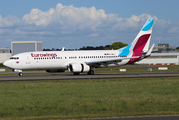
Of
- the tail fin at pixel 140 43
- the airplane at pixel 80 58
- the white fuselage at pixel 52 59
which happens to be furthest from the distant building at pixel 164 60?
the white fuselage at pixel 52 59

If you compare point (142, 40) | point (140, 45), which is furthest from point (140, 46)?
point (142, 40)

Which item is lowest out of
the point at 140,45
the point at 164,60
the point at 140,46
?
the point at 164,60

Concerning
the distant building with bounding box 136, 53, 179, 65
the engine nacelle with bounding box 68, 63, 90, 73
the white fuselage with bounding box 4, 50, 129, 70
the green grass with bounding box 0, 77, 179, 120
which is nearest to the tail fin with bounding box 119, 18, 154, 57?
the white fuselage with bounding box 4, 50, 129, 70

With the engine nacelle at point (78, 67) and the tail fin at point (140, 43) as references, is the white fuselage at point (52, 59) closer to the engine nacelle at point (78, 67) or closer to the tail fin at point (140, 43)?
the engine nacelle at point (78, 67)

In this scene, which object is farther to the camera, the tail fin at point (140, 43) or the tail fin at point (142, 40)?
the tail fin at point (142, 40)

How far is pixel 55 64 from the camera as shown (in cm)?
4456

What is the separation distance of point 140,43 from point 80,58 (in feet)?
41.1

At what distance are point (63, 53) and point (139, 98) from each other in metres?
28.3

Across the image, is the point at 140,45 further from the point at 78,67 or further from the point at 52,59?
the point at 52,59

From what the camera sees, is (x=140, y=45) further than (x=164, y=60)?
No

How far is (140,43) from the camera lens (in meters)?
48.9

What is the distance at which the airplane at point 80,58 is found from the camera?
4362cm

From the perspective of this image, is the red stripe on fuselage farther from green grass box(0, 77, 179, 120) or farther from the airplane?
green grass box(0, 77, 179, 120)

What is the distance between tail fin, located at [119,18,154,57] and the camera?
4831 cm
